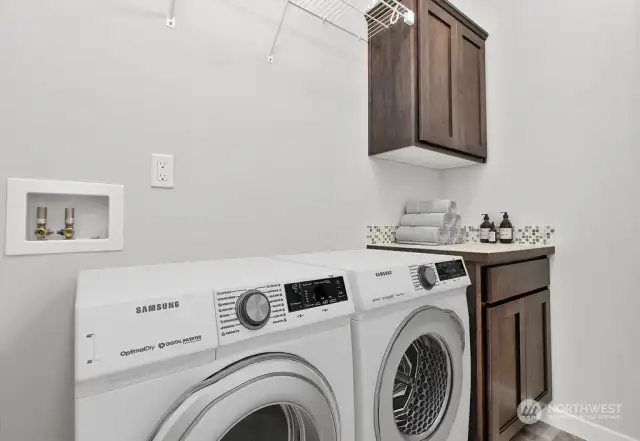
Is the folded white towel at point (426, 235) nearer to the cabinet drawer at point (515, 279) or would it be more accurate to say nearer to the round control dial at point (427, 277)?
the cabinet drawer at point (515, 279)

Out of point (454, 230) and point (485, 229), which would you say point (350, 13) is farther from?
point (485, 229)

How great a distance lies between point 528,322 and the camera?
1.50 m

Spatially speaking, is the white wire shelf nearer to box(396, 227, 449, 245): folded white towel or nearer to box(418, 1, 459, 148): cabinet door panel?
box(418, 1, 459, 148): cabinet door panel

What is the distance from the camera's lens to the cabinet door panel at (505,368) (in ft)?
4.24

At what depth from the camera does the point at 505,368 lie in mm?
1357

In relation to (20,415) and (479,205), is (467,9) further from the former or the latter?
(20,415)

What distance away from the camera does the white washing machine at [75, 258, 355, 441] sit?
511mm

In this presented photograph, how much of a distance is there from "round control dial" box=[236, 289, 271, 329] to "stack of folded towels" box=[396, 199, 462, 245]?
119 centimetres

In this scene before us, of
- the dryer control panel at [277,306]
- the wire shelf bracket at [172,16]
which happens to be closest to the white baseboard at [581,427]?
the dryer control panel at [277,306]

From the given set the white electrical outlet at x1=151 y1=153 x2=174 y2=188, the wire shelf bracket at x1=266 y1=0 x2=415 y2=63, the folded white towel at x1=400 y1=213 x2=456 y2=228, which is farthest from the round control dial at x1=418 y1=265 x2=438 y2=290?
the wire shelf bracket at x1=266 y1=0 x2=415 y2=63

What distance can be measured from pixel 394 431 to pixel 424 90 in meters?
1.43

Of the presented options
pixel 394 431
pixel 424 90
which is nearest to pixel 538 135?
pixel 424 90

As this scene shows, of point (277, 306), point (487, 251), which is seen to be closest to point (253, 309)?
point (277, 306)

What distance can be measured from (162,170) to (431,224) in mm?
1318
